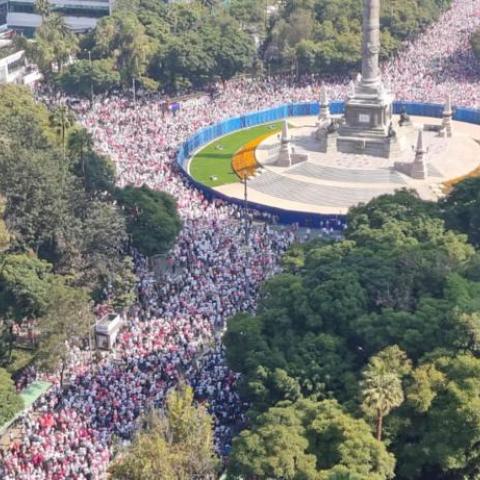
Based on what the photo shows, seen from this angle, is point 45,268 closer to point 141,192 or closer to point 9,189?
point 9,189

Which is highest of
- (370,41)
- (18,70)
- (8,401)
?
(370,41)

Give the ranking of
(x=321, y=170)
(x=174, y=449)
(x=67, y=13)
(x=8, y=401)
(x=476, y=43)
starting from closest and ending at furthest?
(x=174, y=449), (x=8, y=401), (x=321, y=170), (x=476, y=43), (x=67, y=13)

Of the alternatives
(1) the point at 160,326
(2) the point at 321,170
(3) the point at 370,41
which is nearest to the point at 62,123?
(2) the point at 321,170

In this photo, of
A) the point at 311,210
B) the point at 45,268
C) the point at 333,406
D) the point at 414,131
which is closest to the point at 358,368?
the point at 333,406

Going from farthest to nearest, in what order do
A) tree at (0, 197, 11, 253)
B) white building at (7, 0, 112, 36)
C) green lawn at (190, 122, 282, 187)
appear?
white building at (7, 0, 112, 36), green lawn at (190, 122, 282, 187), tree at (0, 197, 11, 253)

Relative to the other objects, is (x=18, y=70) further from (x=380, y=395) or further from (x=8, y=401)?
(x=380, y=395)

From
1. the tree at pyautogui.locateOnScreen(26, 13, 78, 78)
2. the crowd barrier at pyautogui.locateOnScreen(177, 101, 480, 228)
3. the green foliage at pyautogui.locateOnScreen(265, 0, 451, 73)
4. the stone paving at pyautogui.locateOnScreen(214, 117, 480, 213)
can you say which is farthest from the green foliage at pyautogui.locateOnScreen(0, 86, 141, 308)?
the green foliage at pyautogui.locateOnScreen(265, 0, 451, 73)

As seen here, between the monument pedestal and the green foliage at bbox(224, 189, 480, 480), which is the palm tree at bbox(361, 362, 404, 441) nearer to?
the green foliage at bbox(224, 189, 480, 480)

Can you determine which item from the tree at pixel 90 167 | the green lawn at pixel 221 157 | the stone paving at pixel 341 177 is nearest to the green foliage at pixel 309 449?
the tree at pixel 90 167
